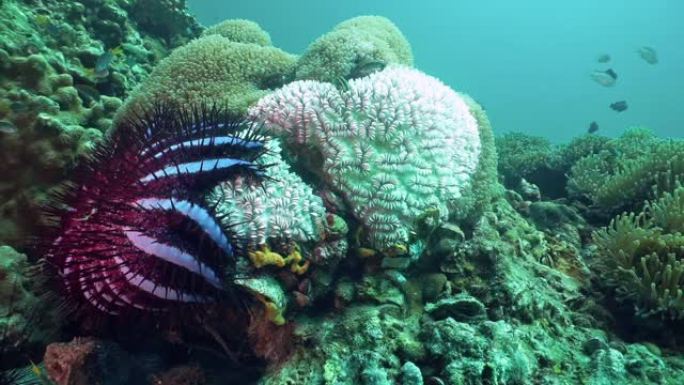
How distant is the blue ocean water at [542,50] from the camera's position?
261 ft

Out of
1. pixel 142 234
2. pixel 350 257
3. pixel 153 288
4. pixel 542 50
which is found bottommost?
pixel 153 288

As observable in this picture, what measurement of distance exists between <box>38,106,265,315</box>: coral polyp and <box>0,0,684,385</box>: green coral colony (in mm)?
211

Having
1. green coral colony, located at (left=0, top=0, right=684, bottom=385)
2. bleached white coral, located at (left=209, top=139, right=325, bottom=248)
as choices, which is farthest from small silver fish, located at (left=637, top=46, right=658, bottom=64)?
bleached white coral, located at (left=209, top=139, right=325, bottom=248)

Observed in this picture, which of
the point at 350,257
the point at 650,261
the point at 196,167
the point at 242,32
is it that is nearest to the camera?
the point at 196,167

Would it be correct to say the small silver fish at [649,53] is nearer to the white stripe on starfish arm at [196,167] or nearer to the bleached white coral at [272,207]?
the bleached white coral at [272,207]

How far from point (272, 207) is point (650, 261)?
10.6 feet

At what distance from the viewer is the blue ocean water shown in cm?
7969

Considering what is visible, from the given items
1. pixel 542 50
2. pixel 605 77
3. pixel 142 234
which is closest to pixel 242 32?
pixel 142 234

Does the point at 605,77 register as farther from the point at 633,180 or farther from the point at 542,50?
the point at 542,50

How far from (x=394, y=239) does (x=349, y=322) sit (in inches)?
27.5

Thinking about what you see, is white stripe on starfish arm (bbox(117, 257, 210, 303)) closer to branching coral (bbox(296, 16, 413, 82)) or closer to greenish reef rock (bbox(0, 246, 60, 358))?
greenish reef rock (bbox(0, 246, 60, 358))

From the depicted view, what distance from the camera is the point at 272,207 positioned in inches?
122

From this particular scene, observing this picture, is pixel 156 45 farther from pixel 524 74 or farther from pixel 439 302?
pixel 524 74

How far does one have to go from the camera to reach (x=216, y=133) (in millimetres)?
3016
